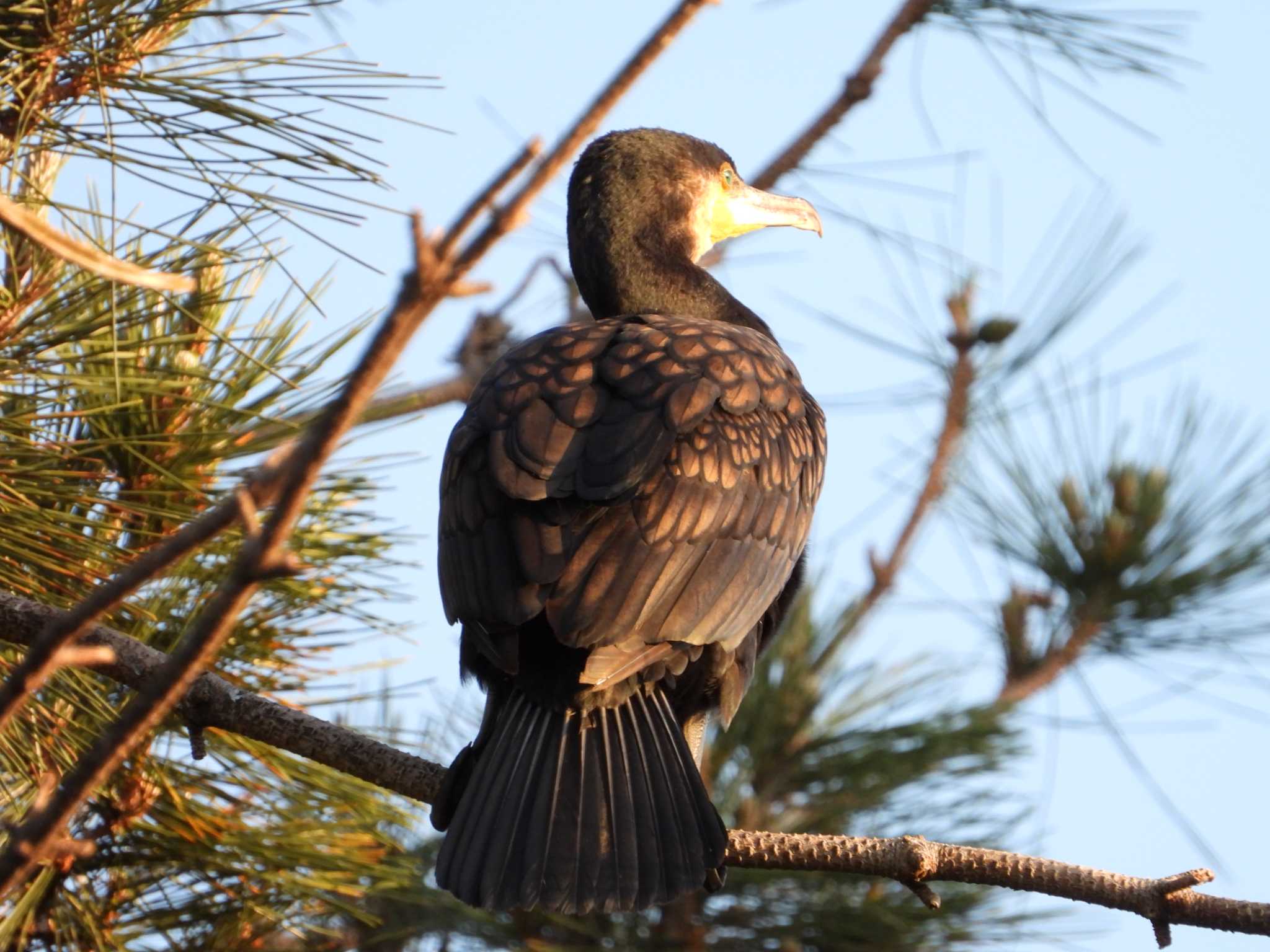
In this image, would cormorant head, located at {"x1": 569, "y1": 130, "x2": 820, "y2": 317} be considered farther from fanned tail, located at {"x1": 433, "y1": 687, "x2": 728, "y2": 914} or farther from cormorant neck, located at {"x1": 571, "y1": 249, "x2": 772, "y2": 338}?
fanned tail, located at {"x1": 433, "y1": 687, "x2": 728, "y2": 914}

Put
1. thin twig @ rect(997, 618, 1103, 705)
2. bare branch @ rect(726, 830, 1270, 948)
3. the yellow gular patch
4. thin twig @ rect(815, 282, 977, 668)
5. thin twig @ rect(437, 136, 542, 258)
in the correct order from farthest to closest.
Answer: thin twig @ rect(997, 618, 1103, 705)
thin twig @ rect(815, 282, 977, 668)
the yellow gular patch
bare branch @ rect(726, 830, 1270, 948)
thin twig @ rect(437, 136, 542, 258)

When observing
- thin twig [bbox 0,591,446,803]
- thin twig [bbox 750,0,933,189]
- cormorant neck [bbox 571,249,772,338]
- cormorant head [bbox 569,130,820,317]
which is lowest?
thin twig [bbox 0,591,446,803]

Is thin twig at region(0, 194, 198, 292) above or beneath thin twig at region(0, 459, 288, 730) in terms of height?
above

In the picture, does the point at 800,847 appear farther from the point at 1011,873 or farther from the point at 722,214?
the point at 722,214

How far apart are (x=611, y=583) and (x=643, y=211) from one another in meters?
1.77

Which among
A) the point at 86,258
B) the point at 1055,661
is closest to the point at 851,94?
the point at 1055,661

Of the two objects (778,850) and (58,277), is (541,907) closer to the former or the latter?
(778,850)

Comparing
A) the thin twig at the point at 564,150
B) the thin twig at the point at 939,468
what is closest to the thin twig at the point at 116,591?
the thin twig at the point at 564,150

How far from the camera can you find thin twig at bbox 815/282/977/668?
16.5 feet

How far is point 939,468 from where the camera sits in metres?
5.14

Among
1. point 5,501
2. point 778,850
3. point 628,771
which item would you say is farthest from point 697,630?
point 5,501

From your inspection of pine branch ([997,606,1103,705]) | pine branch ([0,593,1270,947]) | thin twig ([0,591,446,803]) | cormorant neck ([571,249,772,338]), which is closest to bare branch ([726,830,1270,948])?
pine branch ([0,593,1270,947])

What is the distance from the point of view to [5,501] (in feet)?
8.86

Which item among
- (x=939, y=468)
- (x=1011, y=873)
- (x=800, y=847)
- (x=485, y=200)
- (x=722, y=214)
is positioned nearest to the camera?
(x=485, y=200)
